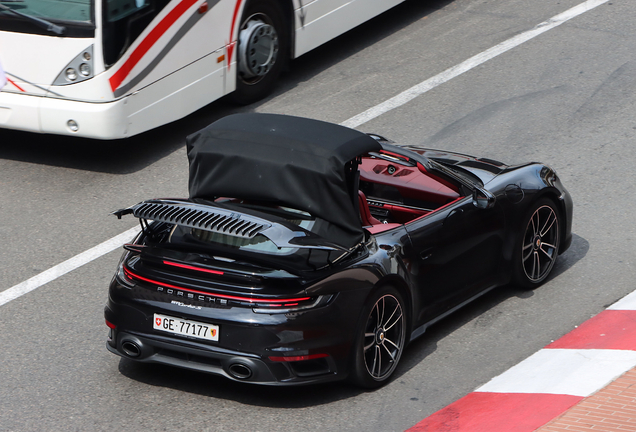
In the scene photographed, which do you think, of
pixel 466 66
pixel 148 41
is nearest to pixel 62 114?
pixel 148 41

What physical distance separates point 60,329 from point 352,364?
2352mm

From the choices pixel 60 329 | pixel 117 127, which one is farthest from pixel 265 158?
pixel 117 127

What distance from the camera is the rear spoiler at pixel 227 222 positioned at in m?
5.62

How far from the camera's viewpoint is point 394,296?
638 centimetres

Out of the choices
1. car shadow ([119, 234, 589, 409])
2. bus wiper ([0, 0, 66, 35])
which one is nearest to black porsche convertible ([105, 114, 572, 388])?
car shadow ([119, 234, 589, 409])

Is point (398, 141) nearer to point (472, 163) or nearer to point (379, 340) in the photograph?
point (472, 163)

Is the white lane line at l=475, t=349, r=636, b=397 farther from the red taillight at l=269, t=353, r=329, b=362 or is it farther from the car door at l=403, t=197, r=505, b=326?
the red taillight at l=269, t=353, r=329, b=362

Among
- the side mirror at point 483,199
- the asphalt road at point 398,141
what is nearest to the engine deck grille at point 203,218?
the asphalt road at point 398,141

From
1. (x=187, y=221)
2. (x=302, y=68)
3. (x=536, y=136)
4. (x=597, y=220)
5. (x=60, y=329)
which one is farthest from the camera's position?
(x=302, y=68)

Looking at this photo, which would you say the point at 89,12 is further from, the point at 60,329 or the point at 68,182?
the point at 60,329

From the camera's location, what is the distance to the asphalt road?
615 centimetres

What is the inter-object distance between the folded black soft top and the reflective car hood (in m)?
1.57

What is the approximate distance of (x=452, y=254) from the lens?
6977 mm

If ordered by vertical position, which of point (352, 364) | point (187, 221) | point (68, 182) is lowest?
point (68, 182)
